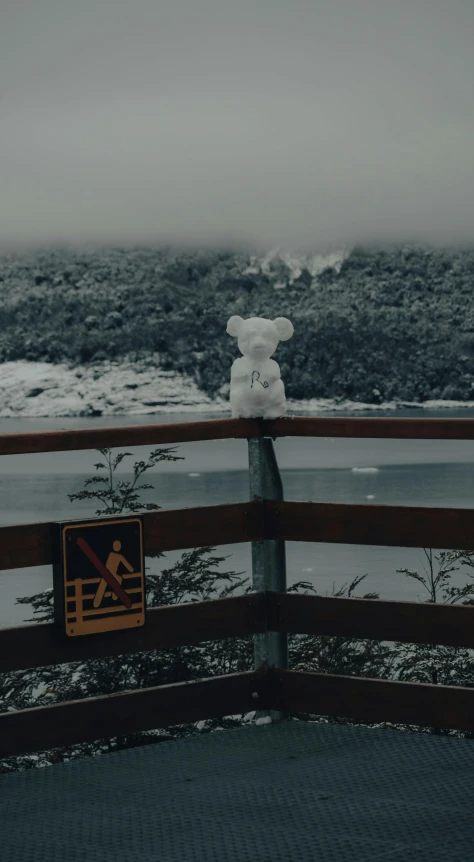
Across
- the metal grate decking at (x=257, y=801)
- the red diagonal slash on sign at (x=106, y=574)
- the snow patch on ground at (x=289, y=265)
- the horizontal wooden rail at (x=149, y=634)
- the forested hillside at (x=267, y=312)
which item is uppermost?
the snow patch on ground at (x=289, y=265)

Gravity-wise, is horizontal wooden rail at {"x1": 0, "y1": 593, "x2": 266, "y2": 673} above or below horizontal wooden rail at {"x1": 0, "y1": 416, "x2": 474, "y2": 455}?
below

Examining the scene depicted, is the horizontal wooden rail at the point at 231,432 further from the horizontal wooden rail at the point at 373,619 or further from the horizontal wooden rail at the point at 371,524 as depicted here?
the horizontal wooden rail at the point at 373,619

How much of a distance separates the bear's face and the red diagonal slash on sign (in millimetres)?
939

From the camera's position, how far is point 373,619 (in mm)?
3455

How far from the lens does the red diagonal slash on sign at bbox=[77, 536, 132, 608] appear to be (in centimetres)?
328

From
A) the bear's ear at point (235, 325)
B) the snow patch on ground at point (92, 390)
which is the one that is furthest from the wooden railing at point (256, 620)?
the snow patch on ground at point (92, 390)

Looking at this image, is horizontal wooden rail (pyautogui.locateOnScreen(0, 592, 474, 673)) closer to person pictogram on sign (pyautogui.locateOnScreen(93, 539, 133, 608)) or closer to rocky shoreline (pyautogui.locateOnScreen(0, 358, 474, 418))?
person pictogram on sign (pyautogui.locateOnScreen(93, 539, 133, 608))

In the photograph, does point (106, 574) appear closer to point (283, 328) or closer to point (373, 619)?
point (373, 619)

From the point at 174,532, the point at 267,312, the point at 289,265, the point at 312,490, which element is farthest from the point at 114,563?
the point at 289,265

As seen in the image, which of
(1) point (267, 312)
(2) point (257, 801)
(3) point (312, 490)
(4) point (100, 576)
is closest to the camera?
(2) point (257, 801)

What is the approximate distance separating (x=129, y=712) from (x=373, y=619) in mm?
759

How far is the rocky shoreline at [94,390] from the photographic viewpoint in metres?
135

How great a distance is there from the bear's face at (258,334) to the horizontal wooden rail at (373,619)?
2.66 feet

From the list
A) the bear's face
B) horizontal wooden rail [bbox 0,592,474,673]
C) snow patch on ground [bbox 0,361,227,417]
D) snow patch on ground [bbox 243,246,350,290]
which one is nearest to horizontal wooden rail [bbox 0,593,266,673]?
horizontal wooden rail [bbox 0,592,474,673]
